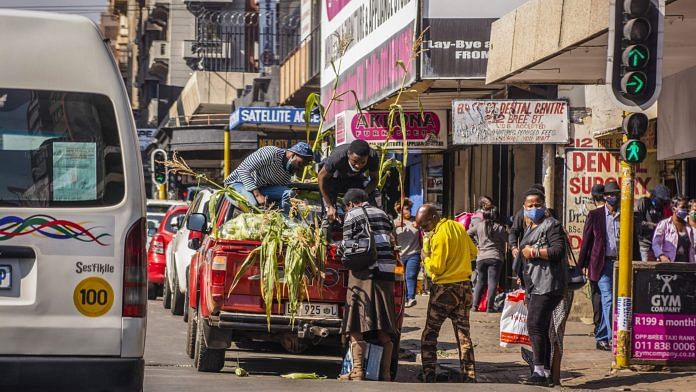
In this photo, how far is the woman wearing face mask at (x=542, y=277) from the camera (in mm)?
11750

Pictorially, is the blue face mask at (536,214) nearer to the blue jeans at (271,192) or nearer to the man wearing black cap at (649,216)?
the blue jeans at (271,192)

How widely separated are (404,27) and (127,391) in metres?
14.9

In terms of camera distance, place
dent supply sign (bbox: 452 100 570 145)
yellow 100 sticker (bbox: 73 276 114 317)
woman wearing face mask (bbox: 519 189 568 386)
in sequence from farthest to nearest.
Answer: dent supply sign (bbox: 452 100 570 145) < woman wearing face mask (bbox: 519 189 568 386) < yellow 100 sticker (bbox: 73 276 114 317)

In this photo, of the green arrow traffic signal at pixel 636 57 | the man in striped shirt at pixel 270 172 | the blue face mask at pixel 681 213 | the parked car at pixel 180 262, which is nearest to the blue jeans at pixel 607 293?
the blue face mask at pixel 681 213

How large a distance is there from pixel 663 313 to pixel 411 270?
29.7 feet

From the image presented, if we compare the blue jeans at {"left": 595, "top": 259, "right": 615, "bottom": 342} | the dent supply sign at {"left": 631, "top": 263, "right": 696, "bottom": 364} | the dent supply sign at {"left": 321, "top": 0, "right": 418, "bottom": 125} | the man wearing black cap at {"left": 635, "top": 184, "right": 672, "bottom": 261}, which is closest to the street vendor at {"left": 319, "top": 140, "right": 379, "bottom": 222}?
the dent supply sign at {"left": 631, "top": 263, "right": 696, "bottom": 364}

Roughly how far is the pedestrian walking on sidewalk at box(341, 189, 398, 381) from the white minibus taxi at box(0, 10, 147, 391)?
172 inches

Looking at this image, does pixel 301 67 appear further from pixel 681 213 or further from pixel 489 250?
pixel 681 213

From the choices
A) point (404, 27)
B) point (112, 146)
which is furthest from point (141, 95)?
point (112, 146)

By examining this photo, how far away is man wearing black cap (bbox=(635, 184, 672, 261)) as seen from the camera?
1550 cm

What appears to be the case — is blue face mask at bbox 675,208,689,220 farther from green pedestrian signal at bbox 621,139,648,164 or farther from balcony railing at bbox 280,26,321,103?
balcony railing at bbox 280,26,321,103

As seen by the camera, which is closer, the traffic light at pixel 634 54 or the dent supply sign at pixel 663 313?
the traffic light at pixel 634 54

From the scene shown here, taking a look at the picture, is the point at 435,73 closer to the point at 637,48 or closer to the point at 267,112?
the point at 637,48

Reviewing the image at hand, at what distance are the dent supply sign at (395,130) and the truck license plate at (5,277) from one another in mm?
14702
